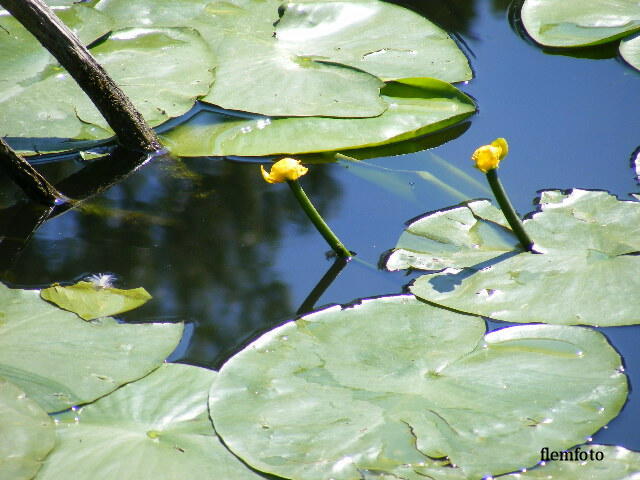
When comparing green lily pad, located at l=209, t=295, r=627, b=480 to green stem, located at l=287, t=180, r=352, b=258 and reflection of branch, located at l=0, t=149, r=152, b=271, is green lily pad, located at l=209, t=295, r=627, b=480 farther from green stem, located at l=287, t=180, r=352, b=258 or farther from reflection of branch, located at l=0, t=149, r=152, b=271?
reflection of branch, located at l=0, t=149, r=152, b=271

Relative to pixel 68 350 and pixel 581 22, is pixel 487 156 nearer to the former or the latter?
pixel 68 350

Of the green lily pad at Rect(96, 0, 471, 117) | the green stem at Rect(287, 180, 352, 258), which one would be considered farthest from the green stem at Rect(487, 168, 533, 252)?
the green lily pad at Rect(96, 0, 471, 117)

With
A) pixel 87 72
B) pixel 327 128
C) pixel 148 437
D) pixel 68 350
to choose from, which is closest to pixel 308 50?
pixel 327 128

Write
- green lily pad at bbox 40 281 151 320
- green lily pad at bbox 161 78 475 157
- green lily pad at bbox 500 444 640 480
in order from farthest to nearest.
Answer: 1. green lily pad at bbox 161 78 475 157
2. green lily pad at bbox 40 281 151 320
3. green lily pad at bbox 500 444 640 480

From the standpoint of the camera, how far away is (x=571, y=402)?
1.26 metres

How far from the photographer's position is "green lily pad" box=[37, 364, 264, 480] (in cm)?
120

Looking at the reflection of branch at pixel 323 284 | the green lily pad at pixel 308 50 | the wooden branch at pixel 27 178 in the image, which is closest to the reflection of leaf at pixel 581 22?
the green lily pad at pixel 308 50

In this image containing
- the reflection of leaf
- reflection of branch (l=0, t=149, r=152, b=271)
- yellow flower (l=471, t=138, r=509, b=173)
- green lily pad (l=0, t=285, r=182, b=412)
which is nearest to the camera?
green lily pad (l=0, t=285, r=182, b=412)

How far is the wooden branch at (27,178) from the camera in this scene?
1.85 meters

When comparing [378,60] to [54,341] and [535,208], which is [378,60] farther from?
[54,341]

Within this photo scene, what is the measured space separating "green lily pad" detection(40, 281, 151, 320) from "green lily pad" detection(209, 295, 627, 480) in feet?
1.08

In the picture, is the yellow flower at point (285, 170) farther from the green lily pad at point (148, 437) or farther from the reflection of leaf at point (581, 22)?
the reflection of leaf at point (581, 22)

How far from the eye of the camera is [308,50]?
231cm

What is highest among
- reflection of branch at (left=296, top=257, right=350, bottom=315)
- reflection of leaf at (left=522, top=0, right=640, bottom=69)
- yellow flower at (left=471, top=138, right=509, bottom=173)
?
yellow flower at (left=471, top=138, right=509, bottom=173)
